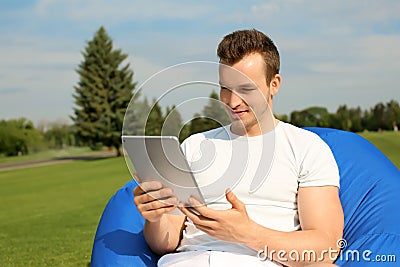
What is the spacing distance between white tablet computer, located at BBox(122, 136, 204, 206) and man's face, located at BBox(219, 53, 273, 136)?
30cm

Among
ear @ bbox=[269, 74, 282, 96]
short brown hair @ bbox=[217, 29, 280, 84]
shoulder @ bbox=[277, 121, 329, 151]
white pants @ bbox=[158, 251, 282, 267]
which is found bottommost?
white pants @ bbox=[158, 251, 282, 267]

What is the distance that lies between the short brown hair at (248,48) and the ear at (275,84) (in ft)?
0.06

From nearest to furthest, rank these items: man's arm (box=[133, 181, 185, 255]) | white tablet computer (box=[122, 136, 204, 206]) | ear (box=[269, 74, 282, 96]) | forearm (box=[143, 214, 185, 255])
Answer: white tablet computer (box=[122, 136, 204, 206]), man's arm (box=[133, 181, 185, 255]), ear (box=[269, 74, 282, 96]), forearm (box=[143, 214, 185, 255])

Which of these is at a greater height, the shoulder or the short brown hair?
the short brown hair

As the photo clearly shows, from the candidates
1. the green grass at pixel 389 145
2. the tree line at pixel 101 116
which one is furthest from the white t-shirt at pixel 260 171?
the tree line at pixel 101 116

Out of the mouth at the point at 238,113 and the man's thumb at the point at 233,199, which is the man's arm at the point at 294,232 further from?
the mouth at the point at 238,113

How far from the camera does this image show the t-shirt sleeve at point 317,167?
2.06 meters

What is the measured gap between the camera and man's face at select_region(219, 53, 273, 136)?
190 centimetres

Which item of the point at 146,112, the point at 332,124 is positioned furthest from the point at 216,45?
the point at 332,124

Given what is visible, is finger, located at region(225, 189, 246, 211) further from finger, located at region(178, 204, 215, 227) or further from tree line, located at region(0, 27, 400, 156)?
Result: tree line, located at region(0, 27, 400, 156)

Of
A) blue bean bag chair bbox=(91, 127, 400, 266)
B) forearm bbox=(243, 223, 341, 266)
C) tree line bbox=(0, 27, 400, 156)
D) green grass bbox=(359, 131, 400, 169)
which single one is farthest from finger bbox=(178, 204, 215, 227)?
tree line bbox=(0, 27, 400, 156)

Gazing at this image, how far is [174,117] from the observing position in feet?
6.45

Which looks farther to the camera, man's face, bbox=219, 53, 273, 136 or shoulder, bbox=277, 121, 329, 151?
shoulder, bbox=277, 121, 329, 151

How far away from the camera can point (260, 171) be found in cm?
209
